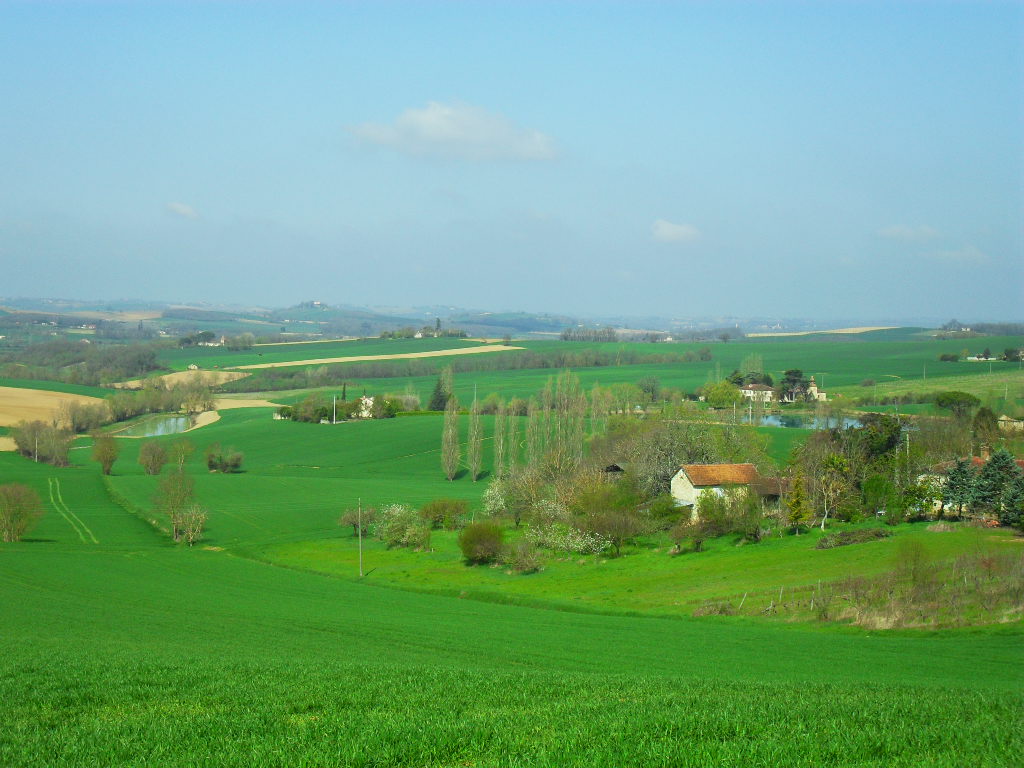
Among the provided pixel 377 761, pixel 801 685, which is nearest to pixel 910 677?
pixel 801 685

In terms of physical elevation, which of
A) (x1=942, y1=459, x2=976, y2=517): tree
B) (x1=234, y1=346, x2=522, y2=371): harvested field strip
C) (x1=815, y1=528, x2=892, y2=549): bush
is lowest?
(x1=815, y1=528, x2=892, y2=549): bush

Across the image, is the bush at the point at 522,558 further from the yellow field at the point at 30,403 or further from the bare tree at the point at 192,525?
the yellow field at the point at 30,403

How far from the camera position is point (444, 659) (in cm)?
2050

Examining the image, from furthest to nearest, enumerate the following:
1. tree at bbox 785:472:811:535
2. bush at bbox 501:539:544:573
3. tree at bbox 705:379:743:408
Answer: tree at bbox 705:379:743:408 → tree at bbox 785:472:811:535 → bush at bbox 501:539:544:573

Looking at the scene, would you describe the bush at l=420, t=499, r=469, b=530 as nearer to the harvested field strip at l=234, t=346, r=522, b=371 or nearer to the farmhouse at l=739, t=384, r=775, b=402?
the farmhouse at l=739, t=384, r=775, b=402

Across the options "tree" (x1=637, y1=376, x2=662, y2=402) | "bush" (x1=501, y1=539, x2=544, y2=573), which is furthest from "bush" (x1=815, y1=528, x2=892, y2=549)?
"tree" (x1=637, y1=376, x2=662, y2=402)

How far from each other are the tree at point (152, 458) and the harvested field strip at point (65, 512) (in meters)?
7.57

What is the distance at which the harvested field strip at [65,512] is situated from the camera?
5147 cm

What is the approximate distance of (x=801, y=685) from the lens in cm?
1541

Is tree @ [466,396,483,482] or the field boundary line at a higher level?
tree @ [466,396,483,482]

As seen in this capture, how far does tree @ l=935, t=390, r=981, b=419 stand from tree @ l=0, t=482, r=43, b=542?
228 feet

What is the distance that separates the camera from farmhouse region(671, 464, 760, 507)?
169 feet

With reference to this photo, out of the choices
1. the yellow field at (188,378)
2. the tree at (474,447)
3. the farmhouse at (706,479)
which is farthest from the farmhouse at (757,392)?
the yellow field at (188,378)

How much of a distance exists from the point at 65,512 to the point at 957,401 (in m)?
72.2
